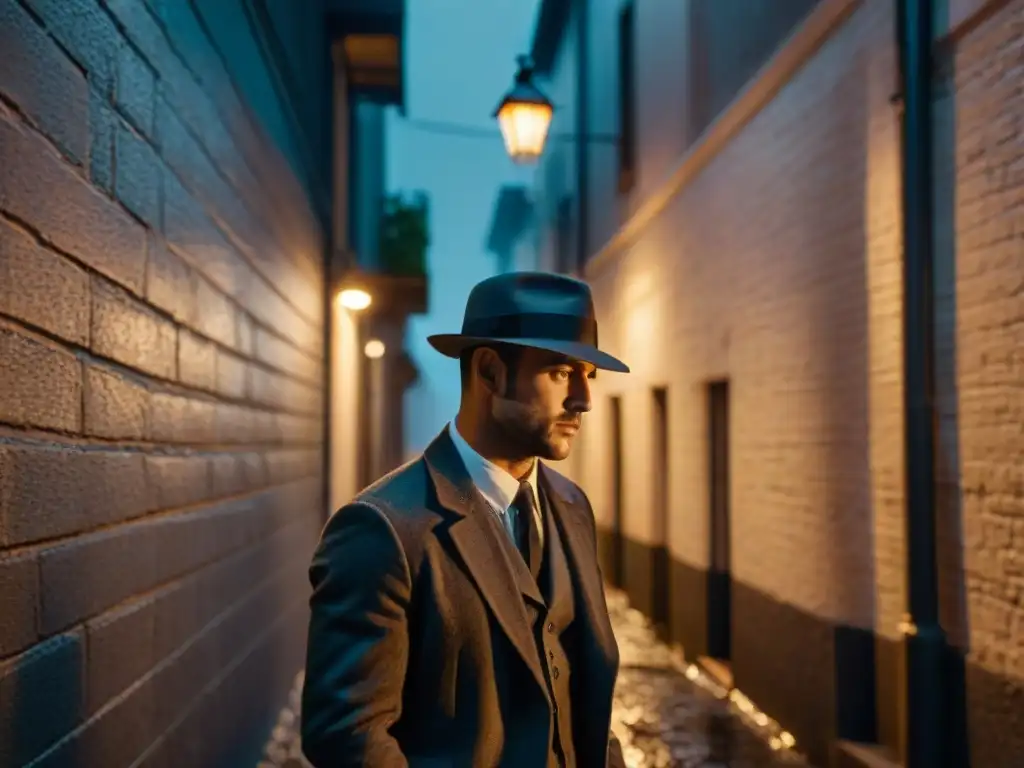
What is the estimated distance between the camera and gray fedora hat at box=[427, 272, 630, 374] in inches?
94.3

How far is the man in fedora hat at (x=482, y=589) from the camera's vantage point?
7.07 ft

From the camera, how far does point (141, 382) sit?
11.1 ft

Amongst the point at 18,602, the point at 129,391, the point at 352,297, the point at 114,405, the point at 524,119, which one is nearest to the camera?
the point at 18,602

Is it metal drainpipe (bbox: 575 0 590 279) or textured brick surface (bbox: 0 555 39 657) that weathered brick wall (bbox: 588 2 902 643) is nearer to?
textured brick surface (bbox: 0 555 39 657)

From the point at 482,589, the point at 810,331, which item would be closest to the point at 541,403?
the point at 482,589

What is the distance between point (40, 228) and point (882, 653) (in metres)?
4.89

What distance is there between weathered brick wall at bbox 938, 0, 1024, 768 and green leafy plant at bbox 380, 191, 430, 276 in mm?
10224

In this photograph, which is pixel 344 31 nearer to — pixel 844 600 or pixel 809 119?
pixel 809 119

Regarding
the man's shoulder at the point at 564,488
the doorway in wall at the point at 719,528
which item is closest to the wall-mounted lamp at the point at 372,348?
the doorway in wall at the point at 719,528

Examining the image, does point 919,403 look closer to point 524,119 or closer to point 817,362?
point 817,362

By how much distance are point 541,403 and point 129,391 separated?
1482mm

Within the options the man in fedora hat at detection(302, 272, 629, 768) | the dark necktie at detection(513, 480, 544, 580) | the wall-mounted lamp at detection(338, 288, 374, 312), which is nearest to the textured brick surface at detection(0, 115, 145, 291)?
the man in fedora hat at detection(302, 272, 629, 768)

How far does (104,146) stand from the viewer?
2.96 m

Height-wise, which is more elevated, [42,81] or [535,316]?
[42,81]
